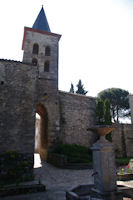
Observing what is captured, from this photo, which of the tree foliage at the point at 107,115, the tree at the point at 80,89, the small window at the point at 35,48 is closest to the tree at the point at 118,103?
the tree at the point at 80,89

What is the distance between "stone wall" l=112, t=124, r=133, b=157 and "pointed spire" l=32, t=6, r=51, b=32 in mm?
14781

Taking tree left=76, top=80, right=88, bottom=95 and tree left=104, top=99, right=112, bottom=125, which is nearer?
tree left=104, top=99, right=112, bottom=125

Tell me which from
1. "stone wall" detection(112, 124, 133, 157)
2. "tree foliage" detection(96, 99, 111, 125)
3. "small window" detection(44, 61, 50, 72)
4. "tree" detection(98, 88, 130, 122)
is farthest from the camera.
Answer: "tree" detection(98, 88, 130, 122)

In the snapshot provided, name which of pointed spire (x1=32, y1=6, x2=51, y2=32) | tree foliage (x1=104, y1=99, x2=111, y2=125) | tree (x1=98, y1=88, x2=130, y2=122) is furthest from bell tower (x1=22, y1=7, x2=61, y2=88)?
tree (x1=98, y1=88, x2=130, y2=122)

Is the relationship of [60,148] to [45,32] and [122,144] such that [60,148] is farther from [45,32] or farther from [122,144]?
[45,32]

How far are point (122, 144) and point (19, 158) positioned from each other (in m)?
13.2

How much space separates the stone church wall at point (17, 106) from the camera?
24.5 ft

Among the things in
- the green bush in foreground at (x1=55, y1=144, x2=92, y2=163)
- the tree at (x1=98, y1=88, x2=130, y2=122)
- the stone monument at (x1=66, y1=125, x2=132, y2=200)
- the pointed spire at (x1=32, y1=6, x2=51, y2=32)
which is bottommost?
the green bush in foreground at (x1=55, y1=144, x2=92, y2=163)

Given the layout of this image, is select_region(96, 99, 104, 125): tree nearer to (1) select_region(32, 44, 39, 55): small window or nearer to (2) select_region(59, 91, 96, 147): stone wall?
(2) select_region(59, 91, 96, 147): stone wall

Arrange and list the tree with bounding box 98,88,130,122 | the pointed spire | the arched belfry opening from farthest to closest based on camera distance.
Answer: the tree with bounding box 98,88,130,122, the pointed spire, the arched belfry opening

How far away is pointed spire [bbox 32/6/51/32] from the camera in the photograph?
1757 cm

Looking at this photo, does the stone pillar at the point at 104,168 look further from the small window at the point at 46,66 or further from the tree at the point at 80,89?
the tree at the point at 80,89

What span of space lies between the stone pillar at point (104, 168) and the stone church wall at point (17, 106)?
4372mm

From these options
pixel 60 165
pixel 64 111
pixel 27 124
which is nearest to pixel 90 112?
pixel 64 111
